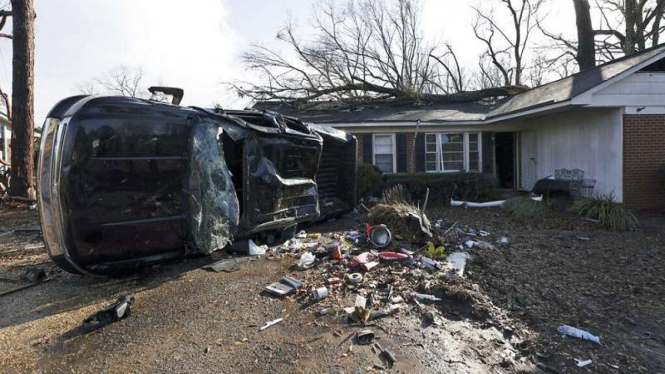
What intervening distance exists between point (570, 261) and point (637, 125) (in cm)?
613

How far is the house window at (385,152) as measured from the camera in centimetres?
1474

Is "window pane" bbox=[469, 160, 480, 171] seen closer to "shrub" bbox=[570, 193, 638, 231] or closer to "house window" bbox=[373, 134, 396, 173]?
"house window" bbox=[373, 134, 396, 173]

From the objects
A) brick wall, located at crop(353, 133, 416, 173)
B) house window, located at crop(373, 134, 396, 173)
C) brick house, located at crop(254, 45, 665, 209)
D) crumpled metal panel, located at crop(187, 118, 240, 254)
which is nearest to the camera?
crumpled metal panel, located at crop(187, 118, 240, 254)

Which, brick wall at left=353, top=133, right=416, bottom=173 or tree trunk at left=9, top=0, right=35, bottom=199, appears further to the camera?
brick wall at left=353, top=133, right=416, bottom=173

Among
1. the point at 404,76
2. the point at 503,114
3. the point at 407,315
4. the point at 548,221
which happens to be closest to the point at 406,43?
the point at 404,76

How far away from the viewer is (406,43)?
104ft

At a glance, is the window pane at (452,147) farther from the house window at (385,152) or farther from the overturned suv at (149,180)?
the overturned suv at (149,180)

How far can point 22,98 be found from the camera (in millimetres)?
12383

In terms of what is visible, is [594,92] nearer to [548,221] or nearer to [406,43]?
[548,221]

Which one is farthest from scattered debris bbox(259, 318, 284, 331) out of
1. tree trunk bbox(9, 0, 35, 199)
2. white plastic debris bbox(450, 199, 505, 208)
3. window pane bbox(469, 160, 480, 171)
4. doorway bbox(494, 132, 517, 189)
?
doorway bbox(494, 132, 517, 189)

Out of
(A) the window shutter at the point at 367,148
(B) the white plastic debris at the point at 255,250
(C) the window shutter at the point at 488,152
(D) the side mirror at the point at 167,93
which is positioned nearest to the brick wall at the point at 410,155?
(A) the window shutter at the point at 367,148

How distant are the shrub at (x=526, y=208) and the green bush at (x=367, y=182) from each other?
3349 mm

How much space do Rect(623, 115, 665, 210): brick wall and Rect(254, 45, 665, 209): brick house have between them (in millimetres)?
25

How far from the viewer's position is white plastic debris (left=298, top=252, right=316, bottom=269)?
17.6 ft
